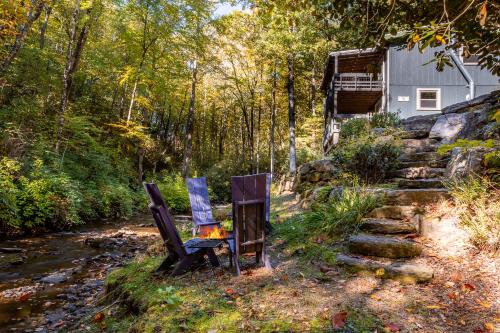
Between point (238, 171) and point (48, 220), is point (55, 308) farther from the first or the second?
point (238, 171)

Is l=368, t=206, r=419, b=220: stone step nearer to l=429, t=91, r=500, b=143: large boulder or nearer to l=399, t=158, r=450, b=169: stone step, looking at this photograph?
l=399, t=158, r=450, b=169: stone step

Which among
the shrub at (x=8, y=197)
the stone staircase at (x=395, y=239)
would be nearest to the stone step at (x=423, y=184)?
the stone staircase at (x=395, y=239)

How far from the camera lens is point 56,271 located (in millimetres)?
6137

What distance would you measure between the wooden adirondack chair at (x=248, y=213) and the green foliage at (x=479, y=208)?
100 inches

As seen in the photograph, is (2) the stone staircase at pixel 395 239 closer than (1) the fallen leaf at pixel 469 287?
No

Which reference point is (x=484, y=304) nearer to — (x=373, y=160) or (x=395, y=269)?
(x=395, y=269)

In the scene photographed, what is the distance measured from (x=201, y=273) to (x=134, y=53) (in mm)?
17277

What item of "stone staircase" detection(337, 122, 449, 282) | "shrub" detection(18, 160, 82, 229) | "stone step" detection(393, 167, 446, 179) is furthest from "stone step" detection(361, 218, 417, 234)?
"shrub" detection(18, 160, 82, 229)

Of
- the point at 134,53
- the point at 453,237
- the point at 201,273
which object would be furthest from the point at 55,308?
the point at 134,53

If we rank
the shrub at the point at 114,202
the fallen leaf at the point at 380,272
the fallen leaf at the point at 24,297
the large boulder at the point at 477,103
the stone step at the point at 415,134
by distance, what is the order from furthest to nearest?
the shrub at the point at 114,202, the stone step at the point at 415,134, the large boulder at the point at 477,103, the fallen leaf at the point at 24,297, the fallen leaf at the point at 380,272

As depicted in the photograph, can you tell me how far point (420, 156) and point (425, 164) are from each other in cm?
45

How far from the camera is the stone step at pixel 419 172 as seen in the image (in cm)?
643

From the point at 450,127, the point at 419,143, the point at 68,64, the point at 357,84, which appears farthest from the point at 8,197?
the point at 357,84

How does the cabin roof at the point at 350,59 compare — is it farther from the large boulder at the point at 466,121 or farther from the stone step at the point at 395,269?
the stone step at the point at 395,269
